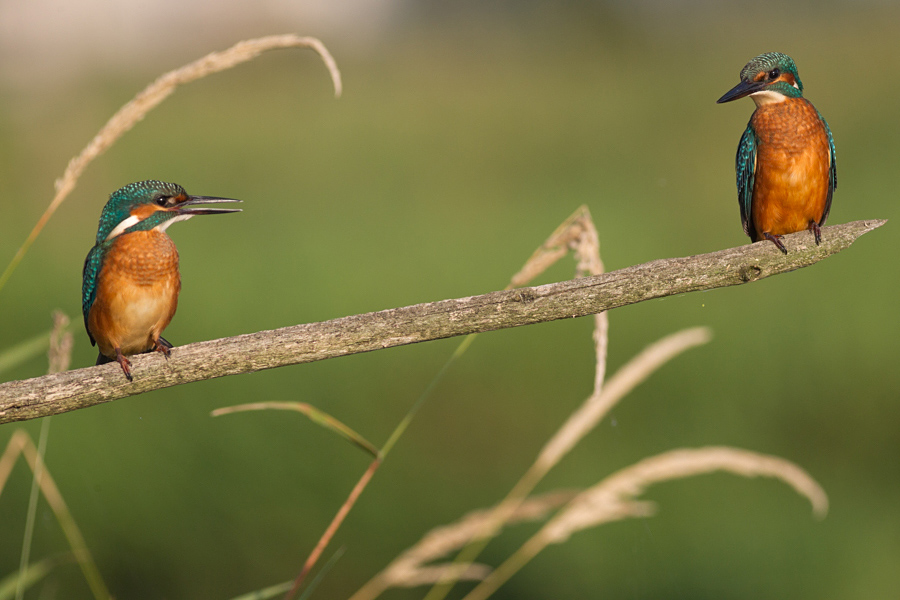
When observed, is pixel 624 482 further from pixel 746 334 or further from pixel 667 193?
pixel 667 193

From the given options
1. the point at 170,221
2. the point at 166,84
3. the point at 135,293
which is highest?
the point at 166,84

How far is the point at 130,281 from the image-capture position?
1.47 m

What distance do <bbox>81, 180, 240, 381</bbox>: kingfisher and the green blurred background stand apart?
1801 mm

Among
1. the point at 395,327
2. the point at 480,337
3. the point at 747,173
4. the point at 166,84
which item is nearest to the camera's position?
the point at 395,327

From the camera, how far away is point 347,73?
20.8 ft

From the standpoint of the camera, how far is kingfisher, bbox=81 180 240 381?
1400mm

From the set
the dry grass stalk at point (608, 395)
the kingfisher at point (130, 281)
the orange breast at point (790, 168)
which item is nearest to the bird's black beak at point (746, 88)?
the orange breast at point (790, 168)

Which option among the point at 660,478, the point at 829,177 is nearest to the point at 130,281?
the point at 660,478

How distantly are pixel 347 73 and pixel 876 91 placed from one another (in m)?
3.63

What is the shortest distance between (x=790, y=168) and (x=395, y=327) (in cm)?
85

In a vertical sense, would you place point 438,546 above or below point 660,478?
below

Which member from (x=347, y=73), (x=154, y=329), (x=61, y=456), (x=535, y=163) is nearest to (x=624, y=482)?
(x=154, y=329)

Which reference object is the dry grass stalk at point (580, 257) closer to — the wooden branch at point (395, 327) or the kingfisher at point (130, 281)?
the wooden branch at point (395, 327)

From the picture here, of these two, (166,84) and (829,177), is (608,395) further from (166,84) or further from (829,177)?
(166,84)
